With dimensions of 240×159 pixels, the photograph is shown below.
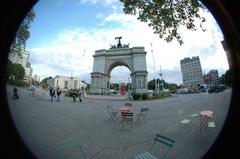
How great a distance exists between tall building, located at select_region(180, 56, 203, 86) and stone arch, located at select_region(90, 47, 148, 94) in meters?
28.0

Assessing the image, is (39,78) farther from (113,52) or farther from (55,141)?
(113,52)

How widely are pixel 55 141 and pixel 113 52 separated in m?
40.0

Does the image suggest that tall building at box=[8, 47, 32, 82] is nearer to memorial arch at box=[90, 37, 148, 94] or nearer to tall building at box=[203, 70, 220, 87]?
tall building at box=[203, 70, 220, 87]

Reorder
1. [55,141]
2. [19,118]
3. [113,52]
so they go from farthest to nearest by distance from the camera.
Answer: [113,52]
[55,141]
[19,118]

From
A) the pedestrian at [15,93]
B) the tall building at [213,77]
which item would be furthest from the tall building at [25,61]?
the tall building at [213,77]

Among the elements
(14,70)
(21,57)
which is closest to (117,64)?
(21,57)

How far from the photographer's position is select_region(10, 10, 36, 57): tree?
154cm

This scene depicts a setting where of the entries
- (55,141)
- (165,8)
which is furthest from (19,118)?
(165,8)

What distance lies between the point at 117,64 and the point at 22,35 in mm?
44153

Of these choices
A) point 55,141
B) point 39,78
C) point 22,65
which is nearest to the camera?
point 22,65

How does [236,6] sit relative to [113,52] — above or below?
below

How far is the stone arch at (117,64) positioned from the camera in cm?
3366

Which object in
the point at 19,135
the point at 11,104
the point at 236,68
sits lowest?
the point at 19,135

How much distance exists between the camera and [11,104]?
4.80 feet
